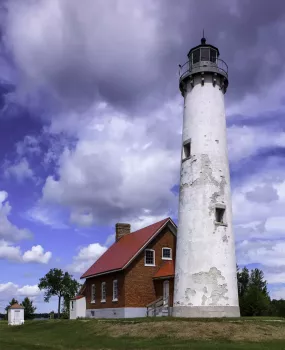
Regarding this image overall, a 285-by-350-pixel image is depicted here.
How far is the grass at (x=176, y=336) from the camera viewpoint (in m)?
18.2

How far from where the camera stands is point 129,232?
40938mm

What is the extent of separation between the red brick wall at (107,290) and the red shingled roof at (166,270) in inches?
103

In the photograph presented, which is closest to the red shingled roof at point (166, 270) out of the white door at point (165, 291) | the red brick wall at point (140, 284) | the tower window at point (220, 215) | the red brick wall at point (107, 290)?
the red brick wall at point (140, 284)

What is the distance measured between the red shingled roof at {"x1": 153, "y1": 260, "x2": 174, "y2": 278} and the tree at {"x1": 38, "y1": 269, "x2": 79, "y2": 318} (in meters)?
28.3

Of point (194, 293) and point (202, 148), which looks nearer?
point (194, 293)

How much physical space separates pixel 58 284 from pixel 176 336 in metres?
41.1

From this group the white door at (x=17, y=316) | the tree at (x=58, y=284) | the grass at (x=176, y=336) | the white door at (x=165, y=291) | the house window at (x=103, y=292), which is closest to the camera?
the grass at (x=176, y=336)

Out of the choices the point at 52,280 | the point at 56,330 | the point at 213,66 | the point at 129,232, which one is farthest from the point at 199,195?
the point at 52,280

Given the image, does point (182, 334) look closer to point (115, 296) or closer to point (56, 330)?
point (56, 330)

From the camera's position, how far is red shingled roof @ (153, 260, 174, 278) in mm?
31312

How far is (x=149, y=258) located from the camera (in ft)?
109

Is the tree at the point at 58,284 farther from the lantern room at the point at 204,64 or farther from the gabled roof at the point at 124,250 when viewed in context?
the lantern room at the point at 204,64

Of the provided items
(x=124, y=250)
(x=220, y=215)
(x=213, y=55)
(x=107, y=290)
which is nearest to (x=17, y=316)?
(x=107, y=290)

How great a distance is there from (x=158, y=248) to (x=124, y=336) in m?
13.2
